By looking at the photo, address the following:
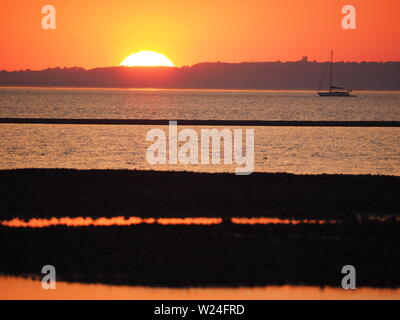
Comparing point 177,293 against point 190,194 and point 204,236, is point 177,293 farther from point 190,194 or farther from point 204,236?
point 190,194

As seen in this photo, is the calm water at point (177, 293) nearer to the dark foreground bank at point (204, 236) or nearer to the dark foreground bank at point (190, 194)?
the dark foreground bank at point (204, 236)

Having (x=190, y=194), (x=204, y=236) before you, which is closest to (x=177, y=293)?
(x=204, y=236)

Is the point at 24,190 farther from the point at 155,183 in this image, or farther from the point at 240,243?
the point at 240,243

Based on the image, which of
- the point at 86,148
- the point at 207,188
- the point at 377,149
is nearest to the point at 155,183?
the point at 207,188

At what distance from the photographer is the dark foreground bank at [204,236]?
15086 mm

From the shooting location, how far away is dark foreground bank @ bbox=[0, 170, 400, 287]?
49.5 feet

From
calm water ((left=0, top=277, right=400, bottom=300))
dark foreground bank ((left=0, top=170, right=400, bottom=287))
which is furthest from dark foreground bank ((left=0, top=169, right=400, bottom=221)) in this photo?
calm water ((left=0, top=277, right=400, bottom=300))

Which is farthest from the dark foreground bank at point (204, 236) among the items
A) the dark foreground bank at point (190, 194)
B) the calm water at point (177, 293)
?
the calm water at point (177, 293)

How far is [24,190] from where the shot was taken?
85.3 ft

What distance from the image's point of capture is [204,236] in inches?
723

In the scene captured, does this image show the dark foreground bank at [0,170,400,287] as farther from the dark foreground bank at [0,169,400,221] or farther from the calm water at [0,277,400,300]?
the calm water at [0,277,400,300]

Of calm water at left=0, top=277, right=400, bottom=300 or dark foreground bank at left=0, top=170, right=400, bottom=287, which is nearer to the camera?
calm water at left=0, top=277, right=400, bottom=300

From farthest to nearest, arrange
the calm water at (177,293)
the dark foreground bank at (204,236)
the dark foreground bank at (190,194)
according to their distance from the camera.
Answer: the dark foreground bank at (190,194)
the dark foreground bank at (204,236)
the calm water at (177,293)

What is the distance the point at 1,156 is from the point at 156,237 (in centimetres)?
Result: 3063
